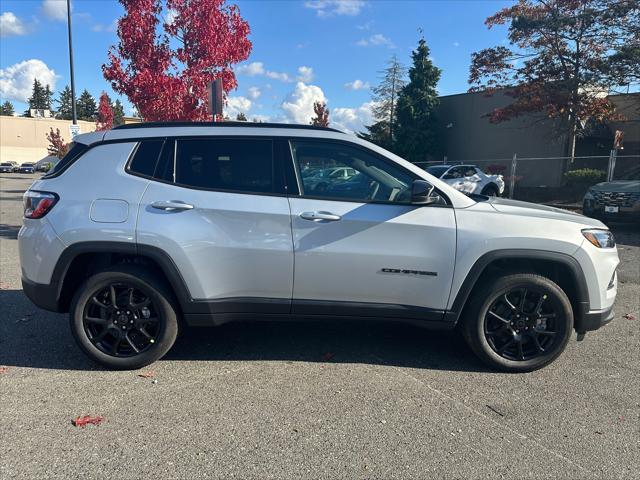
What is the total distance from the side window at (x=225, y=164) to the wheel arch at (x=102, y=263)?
0.62m

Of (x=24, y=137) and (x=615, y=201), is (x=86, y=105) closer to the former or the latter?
(x=24, y=137)

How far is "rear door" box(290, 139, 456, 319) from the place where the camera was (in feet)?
12.1

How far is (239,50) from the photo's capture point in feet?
34.5

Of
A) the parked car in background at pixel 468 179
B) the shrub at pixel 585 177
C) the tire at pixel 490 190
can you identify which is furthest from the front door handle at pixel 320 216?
the shrub at pixel 585 177

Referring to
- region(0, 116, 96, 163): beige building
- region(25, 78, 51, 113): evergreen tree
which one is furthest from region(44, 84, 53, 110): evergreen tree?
region(0, 116, 96, 163): beige building

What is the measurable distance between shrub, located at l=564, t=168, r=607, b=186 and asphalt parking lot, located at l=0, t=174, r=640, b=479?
15.0m

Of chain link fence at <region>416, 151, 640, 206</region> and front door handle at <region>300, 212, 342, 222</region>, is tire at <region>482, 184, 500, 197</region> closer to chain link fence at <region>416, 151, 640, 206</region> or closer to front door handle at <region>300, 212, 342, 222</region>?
chain link fence at <region>416, 151, 640, 206</region>

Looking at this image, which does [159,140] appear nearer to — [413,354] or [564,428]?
[413,354]

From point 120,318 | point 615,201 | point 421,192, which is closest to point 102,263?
point 120,318

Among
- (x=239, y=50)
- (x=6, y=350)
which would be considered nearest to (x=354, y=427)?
(x=6, y=350)

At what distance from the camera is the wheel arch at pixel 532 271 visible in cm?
373

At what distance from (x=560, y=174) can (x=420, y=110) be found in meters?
10.5

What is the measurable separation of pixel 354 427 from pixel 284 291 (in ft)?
3.87

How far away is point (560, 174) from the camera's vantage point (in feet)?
70.0
